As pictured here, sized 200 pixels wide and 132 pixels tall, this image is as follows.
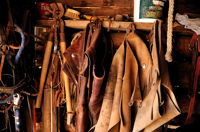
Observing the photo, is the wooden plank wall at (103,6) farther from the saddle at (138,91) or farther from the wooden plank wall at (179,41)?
the saddle at (138,91)

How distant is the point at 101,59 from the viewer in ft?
4.31

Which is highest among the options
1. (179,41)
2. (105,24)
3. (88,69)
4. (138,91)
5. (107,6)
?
(107,6)

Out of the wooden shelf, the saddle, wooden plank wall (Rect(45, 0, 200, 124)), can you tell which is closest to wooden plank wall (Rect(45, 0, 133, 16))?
wooden plank wall (Rect(45, 0, 200, 124))

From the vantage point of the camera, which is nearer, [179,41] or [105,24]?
[105,24]

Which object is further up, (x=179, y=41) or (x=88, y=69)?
(x=179, y=41)

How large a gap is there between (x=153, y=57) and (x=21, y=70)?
103 centimetres

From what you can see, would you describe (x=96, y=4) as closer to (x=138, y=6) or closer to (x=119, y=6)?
(x=119, y=6)

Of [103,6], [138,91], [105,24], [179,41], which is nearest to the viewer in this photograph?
[138,91]

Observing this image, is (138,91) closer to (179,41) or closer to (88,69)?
(88,69)

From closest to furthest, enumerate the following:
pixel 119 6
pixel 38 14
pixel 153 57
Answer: pixel 153 57
pixel 38 14
pixel 119 6

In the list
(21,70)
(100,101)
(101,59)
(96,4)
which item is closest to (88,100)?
(100,101)

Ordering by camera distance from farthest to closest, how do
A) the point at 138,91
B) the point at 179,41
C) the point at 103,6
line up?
the point at 103,6 → the point at 179,41 → the point at 138,91

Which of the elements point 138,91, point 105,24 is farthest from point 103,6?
point 138,91

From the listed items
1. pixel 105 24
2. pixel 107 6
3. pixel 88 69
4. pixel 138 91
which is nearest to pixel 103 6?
pixel 107 6
